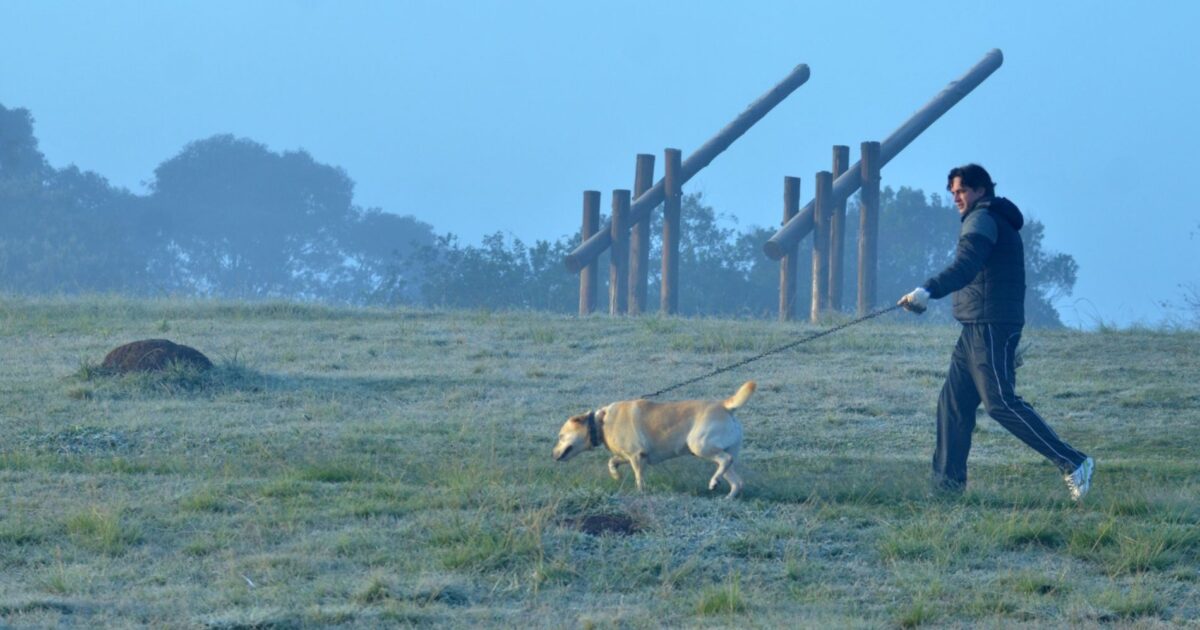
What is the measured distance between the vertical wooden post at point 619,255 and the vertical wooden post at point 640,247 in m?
0.15

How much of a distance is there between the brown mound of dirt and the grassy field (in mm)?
213

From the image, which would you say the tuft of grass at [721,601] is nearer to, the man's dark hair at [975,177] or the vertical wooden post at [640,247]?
the man's dark hair at [975,177]

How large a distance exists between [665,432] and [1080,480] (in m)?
2.01

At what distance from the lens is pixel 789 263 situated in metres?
20.9

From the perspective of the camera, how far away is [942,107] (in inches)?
872

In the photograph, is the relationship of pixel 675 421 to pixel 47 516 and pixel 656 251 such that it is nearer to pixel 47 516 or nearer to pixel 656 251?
pixel 47 516

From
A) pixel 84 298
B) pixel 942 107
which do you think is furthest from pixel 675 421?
pixel 942 107

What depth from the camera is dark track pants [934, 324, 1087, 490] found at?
771 centimetres

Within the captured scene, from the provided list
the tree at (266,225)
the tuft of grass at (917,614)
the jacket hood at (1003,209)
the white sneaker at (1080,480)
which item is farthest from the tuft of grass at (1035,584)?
the tree at (266,225)

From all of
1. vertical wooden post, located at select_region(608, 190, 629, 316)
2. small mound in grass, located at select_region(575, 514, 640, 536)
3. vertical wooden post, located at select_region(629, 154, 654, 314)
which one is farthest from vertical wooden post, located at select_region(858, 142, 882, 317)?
small mound in grass, located at select_region(575, 514, 640, 536)

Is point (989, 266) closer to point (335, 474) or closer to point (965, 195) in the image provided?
point (965, 195)

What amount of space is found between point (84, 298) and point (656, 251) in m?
21.3

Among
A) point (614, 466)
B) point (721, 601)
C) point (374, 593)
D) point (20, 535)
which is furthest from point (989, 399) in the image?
point (20, 535)

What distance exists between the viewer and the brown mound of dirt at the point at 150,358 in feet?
39.1
